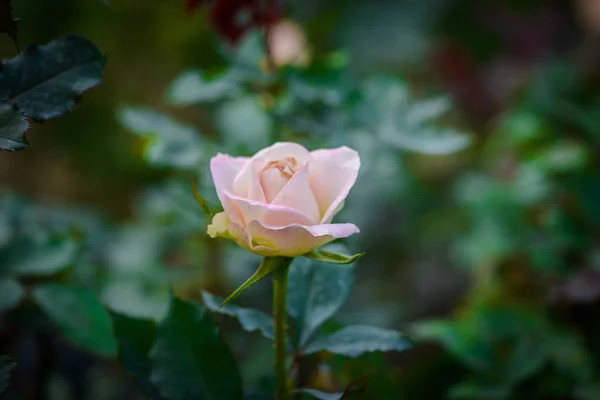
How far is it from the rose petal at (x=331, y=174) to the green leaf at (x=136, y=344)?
258 mm

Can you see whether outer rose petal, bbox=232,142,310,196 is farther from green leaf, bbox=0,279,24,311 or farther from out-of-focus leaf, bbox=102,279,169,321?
out-of-focus leaf, bbox=102,279,169,321

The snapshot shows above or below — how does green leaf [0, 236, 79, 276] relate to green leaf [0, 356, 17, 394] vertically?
below

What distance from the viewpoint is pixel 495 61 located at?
2.14 m

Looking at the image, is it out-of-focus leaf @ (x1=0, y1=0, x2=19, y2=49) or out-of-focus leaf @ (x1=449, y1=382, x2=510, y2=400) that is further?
out-of-focus leaf @ (x1=449, y1=382, x2=510, y2=400)

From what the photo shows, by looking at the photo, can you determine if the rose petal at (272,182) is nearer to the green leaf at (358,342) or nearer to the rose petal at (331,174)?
the rose petal at (331,174)


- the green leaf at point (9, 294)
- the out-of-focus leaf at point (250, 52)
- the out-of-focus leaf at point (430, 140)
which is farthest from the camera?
the out-of-focus leaf at point (250, 52)

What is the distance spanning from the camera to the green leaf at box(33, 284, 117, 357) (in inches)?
27.9

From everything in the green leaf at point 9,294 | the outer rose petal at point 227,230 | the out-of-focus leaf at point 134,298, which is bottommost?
the out-of-focus leaf at point 134,298

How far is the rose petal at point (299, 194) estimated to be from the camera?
0.46m

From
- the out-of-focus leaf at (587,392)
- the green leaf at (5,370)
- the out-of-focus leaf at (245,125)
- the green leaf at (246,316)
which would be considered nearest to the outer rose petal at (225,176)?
the green leaf at (246,316)

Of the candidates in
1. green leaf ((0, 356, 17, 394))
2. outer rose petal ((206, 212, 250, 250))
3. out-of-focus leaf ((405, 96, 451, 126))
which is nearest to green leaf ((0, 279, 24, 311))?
green leaf ((0, 356, 17, 394))


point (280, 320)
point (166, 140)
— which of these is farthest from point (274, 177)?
point (166, 140)

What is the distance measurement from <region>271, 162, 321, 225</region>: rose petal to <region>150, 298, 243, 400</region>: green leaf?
0.54 ft

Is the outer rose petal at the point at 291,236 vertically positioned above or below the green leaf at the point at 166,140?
above
